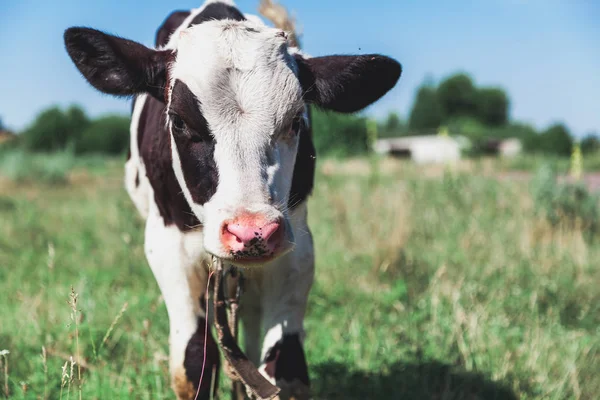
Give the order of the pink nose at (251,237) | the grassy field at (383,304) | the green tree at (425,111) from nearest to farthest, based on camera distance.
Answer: the pink nose at (251,237) < the grassy field at (383,304) < the green tree at (425,111)

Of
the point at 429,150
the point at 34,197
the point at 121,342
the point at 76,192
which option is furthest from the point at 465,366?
the point at 429,150

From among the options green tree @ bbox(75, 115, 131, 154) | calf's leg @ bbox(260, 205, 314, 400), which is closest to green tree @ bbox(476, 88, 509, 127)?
green tree @ bbox(75, 115, 131, 154)

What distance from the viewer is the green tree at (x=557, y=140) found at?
38.5 metres

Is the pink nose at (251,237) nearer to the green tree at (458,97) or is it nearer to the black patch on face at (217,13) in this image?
the black patch on face at (217,13)

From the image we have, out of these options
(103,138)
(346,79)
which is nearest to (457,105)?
(103,138)

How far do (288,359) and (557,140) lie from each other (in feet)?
131

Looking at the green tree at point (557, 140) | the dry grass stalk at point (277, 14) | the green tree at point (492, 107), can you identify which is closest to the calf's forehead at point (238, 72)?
the dry grass stalk at point (277, 14)

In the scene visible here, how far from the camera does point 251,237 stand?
78.2 inches

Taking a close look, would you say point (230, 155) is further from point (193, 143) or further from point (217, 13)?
point (217, 13)

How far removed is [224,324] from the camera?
274cm

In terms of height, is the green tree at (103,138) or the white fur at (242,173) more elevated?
the white fur at (242,173)

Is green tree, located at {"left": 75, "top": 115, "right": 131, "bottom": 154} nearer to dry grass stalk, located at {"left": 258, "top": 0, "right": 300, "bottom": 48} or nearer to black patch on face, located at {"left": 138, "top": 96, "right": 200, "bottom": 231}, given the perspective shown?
dry grass stalk, located at {"left": 258, "top": 0, "right": 300, "bottom": 48}

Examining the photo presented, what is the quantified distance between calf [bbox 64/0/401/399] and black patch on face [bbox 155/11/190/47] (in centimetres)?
55

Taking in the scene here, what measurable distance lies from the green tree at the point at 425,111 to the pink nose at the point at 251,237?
8021 centimetres
